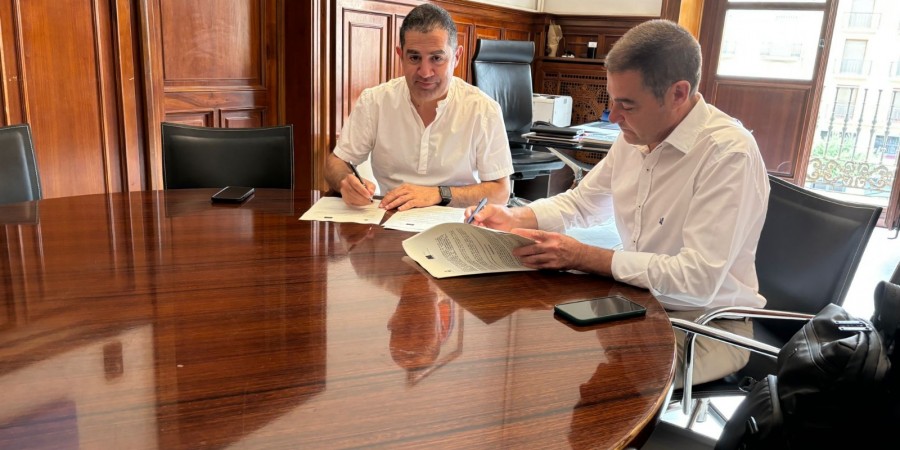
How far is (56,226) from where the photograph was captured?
152cm

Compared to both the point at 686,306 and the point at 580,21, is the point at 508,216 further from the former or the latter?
the point at 580,21

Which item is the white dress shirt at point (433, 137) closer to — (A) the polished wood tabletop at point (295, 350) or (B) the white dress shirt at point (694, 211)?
(B) the white dress shirt at point (694, 211)

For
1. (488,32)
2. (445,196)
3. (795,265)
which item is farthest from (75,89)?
(488,32)

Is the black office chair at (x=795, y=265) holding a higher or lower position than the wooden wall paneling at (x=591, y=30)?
lower

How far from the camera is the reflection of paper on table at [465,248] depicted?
1.37 metres

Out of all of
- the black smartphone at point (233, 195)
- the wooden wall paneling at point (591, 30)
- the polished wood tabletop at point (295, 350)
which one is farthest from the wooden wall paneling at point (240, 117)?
the wooden wall paneling at point (591, 30)

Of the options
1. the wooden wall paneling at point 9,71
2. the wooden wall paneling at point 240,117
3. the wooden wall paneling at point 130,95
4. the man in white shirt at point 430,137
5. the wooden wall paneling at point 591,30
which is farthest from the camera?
the wooden wall paneling at point 591,30

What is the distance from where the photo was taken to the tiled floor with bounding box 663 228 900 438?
231 centimetres

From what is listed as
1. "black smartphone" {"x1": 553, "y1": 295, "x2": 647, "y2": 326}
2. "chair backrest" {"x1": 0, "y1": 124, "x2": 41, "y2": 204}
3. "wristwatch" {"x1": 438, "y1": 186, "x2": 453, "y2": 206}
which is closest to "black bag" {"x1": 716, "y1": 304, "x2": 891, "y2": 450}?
"black smartphone" {"x1": 553, "y1": 295, "x2": 647, "y2": 326}

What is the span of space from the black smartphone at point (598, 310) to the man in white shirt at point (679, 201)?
0.16m

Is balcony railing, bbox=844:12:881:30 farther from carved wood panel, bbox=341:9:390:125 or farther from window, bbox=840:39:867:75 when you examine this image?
carved wood panel, bbox=341:9:390:125

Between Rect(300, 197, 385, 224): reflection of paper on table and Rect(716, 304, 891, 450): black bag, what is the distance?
1.05 meters

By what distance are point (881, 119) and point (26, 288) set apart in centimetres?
556

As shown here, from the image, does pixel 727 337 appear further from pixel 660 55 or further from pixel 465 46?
pixel 465 46
